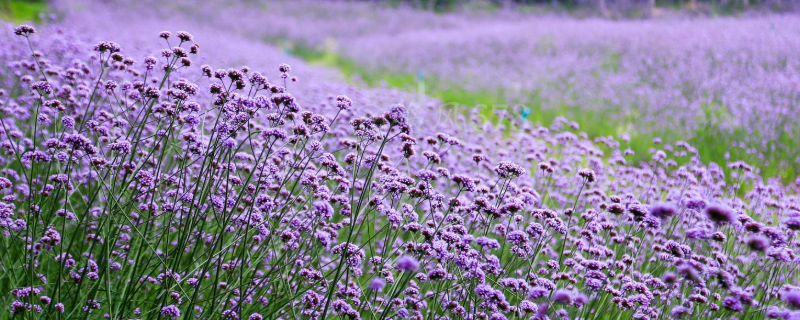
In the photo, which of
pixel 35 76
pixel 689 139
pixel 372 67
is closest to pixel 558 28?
pixel 372 67

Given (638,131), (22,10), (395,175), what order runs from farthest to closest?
1. (22,10)
2. (638,131)
3. (395,175)

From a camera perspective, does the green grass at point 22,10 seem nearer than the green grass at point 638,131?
No

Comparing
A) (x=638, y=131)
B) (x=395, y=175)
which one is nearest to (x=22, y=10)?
(x=638, y=131)

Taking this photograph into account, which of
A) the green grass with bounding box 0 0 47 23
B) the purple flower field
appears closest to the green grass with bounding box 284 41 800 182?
the purple flower field

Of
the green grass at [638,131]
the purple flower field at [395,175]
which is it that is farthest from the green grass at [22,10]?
the green grass at [638,131]

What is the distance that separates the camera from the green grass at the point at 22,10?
51.6 feet

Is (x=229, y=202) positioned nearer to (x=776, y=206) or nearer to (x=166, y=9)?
(x=776, y=206)

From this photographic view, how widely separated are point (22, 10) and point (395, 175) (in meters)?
22.3

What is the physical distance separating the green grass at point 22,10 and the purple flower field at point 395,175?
2401mm

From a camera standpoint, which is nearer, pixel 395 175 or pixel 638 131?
pixel 395 175

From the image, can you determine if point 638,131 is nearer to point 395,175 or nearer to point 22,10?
point 395,175

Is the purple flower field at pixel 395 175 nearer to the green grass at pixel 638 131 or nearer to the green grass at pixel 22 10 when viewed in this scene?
the green grass at pixel 638 131

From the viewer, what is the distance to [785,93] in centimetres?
941

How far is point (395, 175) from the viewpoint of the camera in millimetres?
3357
